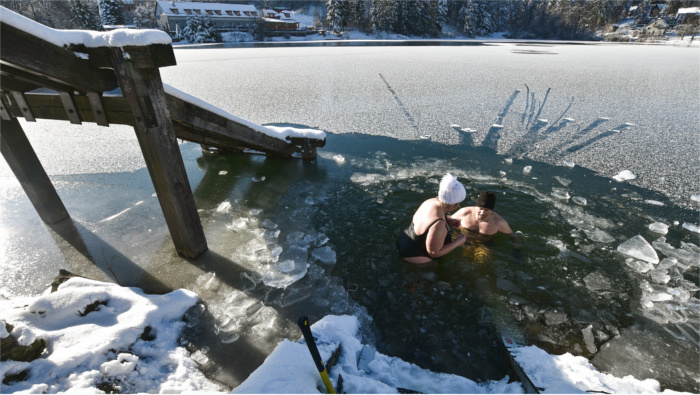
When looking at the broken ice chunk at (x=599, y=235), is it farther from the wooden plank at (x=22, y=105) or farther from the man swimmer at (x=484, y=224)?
the wooden plank at (x=22, y=105)

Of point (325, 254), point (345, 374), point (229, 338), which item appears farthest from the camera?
point (325, 254)

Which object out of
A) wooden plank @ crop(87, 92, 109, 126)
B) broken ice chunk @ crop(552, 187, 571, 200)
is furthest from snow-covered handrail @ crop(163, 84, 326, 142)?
broken ice chunk @ crop(552, 187, 571, 200)

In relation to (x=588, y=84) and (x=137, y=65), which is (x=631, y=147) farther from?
(x=137, y=65)

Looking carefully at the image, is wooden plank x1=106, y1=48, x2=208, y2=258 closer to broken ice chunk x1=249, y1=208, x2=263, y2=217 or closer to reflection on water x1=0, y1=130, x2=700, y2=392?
reflection on water x1=0, y1=130, x2=700, y2=392

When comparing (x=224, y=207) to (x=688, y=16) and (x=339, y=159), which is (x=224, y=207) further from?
(x=688, y=16)

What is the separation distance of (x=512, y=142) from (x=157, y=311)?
6.28 metres

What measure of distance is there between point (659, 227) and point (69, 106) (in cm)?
621

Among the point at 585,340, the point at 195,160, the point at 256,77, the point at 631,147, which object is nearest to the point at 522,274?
the point at 585,340

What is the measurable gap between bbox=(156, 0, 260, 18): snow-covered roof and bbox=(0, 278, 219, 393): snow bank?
48.9 meters

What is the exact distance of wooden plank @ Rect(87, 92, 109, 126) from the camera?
247cm

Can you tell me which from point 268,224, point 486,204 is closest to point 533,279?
point 486,204

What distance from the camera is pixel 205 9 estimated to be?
4372cm

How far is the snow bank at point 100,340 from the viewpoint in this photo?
1.76 metres

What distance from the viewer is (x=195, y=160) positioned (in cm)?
575
